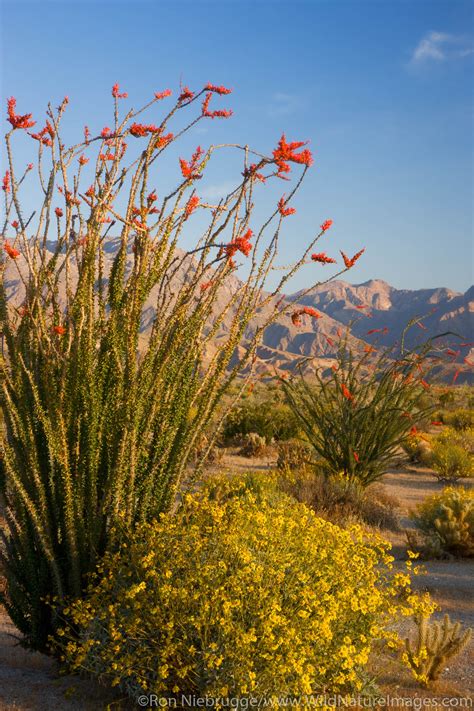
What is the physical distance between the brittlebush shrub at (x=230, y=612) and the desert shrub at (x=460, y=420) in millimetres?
16581

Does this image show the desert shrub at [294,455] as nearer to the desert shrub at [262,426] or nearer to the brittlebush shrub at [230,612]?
the desert shrub at [262,426]

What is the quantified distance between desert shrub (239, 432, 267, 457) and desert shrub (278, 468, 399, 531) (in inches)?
209

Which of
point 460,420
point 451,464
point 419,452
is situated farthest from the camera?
point 460,420

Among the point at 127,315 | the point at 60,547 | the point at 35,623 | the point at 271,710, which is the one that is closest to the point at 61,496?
the point at 60,547

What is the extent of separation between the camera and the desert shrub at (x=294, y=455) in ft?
40.4

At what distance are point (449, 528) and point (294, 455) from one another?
5.04 metres

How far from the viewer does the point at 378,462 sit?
34.0ft

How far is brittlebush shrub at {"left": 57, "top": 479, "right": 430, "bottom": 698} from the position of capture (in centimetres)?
346

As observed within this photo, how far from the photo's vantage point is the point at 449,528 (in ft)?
27.0

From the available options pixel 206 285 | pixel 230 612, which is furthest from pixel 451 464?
pixel 230 612

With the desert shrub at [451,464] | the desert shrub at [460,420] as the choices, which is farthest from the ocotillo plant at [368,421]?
the desert shrub at [460,420]

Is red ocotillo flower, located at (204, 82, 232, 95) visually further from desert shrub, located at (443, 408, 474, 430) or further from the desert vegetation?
desert shrub, located at (443, 408, 474, 430)

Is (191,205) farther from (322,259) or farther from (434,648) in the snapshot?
(434,648)

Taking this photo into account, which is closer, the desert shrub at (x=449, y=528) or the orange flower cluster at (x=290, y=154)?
the orange flower cluster at (x=290, y=154)
